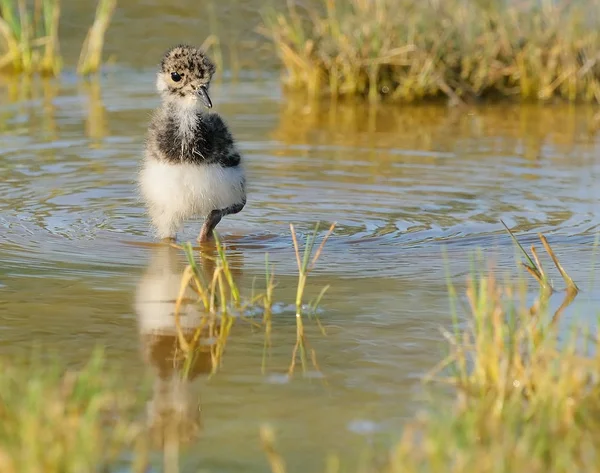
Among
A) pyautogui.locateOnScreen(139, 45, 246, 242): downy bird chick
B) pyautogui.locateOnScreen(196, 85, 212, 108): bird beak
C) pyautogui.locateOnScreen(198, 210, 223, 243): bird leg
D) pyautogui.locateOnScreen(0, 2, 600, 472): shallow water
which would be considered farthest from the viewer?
pyautogui.locateOnScreen(198, 210, 223, 243): bird leg

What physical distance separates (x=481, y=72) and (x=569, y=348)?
7.43 m

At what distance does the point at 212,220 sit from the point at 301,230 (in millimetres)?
579

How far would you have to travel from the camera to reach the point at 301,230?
686cm

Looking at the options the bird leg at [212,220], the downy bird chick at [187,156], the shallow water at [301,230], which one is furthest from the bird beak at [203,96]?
the shallow water at [301,230]

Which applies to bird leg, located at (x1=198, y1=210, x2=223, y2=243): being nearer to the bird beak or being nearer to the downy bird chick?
the downy bird chick

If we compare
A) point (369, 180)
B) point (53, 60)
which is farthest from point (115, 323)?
point (53, 60)

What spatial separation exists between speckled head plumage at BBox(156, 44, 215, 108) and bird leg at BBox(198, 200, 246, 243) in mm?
602

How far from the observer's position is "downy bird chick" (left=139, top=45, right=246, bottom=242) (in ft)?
19.9

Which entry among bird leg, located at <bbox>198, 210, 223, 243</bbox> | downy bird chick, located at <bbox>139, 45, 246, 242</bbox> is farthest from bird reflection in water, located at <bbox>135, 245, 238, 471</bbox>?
bird leg, located at <bbox>198, 210, 223, 243</bbox>

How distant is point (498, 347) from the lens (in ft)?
12.3

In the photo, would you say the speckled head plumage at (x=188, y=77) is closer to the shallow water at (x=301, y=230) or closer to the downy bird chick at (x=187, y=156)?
the downy bird chick at (x=187, y=156)

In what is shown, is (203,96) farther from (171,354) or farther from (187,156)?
Answer: (171,354)

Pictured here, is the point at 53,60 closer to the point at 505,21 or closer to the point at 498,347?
the point at 505,21

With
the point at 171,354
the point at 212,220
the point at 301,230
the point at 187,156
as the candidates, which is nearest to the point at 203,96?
the point at 187,156
